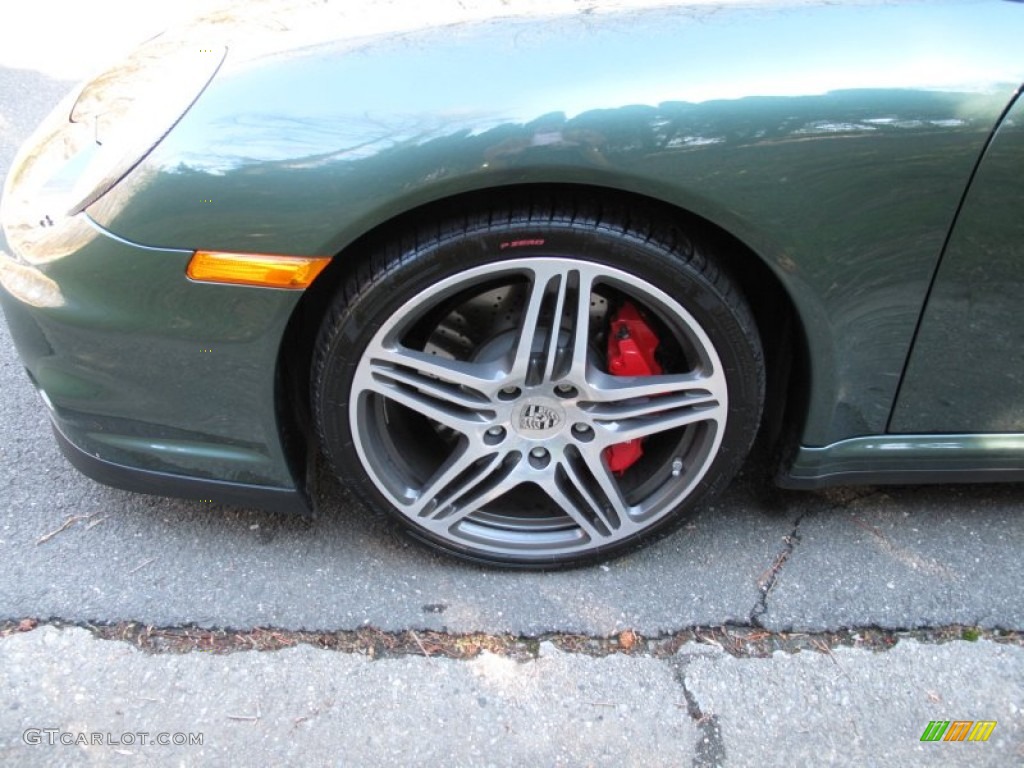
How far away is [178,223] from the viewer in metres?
1.65

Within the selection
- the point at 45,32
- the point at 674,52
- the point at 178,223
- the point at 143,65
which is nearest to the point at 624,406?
the point at 674,52

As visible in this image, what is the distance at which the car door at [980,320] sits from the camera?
161 centimetres

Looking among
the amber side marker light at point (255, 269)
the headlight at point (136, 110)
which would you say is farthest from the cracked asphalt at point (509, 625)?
the headlight at point (136, 110)

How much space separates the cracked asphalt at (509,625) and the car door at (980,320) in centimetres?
43

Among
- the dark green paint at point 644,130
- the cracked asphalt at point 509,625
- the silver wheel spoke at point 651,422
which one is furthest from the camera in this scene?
the silver wheel spoke at point 651,422

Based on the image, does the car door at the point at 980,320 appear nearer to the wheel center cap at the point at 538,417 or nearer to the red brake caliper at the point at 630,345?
the red brake caliper at the point at 630,345

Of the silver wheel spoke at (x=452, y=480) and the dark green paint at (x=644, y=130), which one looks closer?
the dark green paint at (x=644, y=130)

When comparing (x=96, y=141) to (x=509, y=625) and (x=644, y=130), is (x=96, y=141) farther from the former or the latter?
(x=509, y=625)

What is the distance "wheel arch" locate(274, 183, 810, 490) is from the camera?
66.7 inches

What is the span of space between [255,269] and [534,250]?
53cm

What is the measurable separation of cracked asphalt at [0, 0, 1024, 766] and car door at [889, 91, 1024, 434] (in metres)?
0.43

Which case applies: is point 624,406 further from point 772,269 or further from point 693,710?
point 693,710

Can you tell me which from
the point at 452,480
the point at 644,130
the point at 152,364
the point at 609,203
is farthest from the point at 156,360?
the point at 644,130

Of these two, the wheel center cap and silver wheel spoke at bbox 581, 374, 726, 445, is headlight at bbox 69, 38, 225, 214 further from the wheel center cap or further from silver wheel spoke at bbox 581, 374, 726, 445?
silver wheel spoke at bbox 581, 374, 726, 445
